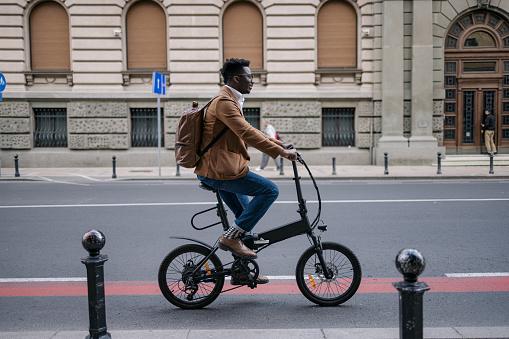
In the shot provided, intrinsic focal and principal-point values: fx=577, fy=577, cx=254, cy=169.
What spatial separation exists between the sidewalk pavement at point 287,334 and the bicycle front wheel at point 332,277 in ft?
2.52

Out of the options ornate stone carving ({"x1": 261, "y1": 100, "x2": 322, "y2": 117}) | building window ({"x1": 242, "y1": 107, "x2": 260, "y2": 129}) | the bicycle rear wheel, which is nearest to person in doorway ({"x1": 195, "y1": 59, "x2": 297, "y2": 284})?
the bicycle rear wheel

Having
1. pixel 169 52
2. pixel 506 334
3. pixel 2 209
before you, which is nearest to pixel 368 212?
pixel 506 334

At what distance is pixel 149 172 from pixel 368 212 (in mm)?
10653

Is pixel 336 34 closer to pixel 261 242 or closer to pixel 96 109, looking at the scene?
pixel 96 109

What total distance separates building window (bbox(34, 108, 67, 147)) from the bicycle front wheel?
18.5 meters

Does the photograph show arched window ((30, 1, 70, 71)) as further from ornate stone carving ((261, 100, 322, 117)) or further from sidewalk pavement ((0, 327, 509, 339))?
sidewalk pavement ((0, 327, 509, 339))

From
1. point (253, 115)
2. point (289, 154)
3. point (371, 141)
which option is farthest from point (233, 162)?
point (371, 141)

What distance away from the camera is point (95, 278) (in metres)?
3.91

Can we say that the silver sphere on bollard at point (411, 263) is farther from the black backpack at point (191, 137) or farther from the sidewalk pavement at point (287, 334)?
the black backpack at point (191, 137)

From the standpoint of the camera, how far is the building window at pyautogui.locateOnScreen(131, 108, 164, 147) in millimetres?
22219

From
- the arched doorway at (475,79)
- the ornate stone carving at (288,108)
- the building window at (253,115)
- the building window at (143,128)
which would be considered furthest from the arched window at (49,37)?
the arched doorway at (475,79)

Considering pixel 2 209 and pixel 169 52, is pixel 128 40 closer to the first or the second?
pixel 169 52

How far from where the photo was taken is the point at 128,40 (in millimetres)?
22125

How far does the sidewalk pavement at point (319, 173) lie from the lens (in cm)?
1783
